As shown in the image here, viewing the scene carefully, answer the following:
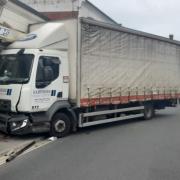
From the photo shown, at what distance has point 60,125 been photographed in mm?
13656

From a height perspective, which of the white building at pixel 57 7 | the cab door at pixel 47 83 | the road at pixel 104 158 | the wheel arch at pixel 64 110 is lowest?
the road at pixel 104 158

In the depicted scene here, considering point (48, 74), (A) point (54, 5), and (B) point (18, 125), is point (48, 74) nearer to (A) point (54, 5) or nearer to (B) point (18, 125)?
(B) point (18, 125)

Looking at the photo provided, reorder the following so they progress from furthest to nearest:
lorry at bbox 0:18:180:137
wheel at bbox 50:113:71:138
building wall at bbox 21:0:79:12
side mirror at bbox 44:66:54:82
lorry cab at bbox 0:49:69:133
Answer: building wall at bbox 21:0:79:12 < wheel at bbox 50:113:71:138 < side mirror at bbox 44:66:54:82 < lorry at bbox 0:18:180:137 < lorry cab at bbox 0:49:69:133

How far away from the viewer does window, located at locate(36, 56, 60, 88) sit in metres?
13.1

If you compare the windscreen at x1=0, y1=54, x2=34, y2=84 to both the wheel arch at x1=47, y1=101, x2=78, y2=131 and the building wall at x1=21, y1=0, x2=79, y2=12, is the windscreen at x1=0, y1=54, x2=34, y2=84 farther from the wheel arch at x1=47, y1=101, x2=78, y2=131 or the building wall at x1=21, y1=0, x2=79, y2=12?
the building wall at x1=21, y1=0, x2=79, y2=12

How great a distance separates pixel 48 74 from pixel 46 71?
111mm

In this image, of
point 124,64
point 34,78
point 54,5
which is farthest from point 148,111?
point 54,5

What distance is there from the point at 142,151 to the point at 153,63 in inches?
345

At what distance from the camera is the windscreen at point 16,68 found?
42.7 feet

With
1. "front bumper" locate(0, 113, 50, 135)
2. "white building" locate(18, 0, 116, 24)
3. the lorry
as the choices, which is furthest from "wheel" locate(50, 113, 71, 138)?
"white building" locate(18, 0, 116, 24)

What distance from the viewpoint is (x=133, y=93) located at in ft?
57.0

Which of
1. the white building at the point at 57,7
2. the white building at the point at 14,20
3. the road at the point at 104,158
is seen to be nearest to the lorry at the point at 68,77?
the white building at the point at 14,20

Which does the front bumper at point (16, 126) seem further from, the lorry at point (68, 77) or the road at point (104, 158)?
the road at point (104, 158)

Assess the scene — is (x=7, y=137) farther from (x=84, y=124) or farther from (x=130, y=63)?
(x=130, y=63)
